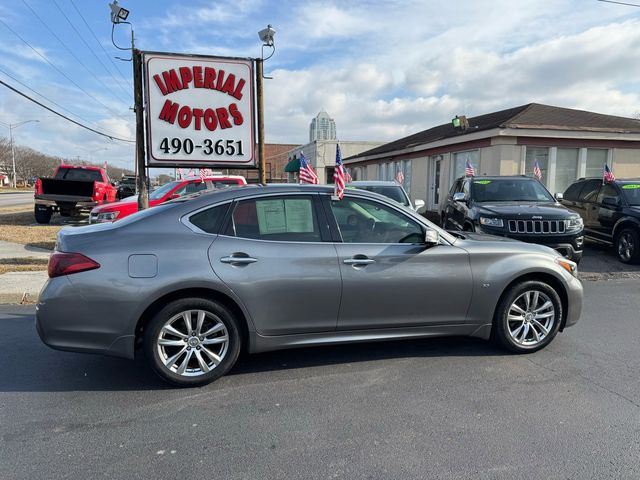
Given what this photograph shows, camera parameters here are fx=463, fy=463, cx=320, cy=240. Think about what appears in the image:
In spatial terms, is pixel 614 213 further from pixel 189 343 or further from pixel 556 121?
pixel 189 343

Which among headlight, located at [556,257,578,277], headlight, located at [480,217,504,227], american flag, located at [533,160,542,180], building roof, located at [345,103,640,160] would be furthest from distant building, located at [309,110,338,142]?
headlight, located at [556,257,578,277]

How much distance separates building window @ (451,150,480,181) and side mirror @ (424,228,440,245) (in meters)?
12.7

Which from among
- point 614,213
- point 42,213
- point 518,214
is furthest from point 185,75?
point 42,213

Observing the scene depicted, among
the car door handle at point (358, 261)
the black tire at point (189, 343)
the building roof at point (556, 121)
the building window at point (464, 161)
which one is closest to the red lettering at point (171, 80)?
the black tire at point (189, 343)

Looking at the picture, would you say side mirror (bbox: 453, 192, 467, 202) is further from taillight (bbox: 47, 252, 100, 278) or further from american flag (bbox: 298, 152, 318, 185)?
taillight (bbox: 47, 252, 100, 278)

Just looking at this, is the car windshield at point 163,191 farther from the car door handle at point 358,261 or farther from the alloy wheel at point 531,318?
the alloy wheel at point 531,318

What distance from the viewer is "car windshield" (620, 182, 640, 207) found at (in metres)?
9.73

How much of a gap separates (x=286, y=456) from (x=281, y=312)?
1248mm

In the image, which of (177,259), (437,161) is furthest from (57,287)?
(437,161)

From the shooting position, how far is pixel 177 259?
11.9 feet

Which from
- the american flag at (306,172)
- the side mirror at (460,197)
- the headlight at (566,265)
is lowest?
the headlight at (566,265)

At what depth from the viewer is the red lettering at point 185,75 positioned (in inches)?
331

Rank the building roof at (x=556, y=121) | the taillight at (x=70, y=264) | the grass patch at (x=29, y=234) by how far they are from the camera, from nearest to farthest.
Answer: the taillight at (x=70, y=264) → the grass patch at (x=29, y=234) → the building roof at (x=556, y=121)

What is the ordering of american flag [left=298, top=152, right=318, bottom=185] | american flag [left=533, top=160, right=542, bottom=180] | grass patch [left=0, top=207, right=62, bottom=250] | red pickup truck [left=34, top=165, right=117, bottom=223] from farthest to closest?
red pickup truck [left=34, top=165, right=117, bottom=223], american flag [left=533, top=160, right=542, bottom=180], grass patch [left=0, top=207, right=62, bottom=250], american flag [left=298, top=152, right=318, bottom=185]
